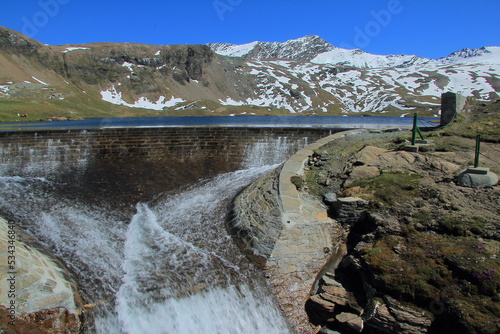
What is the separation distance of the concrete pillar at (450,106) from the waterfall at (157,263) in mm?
13429

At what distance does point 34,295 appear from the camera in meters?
5.96

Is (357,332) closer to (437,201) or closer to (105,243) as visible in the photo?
(437,201)

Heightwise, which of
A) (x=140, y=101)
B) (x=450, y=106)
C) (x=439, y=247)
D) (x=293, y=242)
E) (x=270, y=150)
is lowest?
(x=293, y=242)

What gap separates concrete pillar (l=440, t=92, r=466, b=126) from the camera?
1697 cm

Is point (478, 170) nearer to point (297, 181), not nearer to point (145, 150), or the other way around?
point (297, 181)

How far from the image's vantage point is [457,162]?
33.7 ft

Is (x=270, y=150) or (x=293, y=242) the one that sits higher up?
(x=270, y=150)

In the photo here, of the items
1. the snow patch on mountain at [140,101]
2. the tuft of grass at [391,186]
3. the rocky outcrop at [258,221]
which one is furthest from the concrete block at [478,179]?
the snow patch on mountain at [140,101]

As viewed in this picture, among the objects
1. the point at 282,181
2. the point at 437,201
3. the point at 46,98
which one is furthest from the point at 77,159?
the point at 46,98

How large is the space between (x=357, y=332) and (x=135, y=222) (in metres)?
7.67

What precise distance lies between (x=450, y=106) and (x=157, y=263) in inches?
685

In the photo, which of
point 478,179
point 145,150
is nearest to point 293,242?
point 478,179

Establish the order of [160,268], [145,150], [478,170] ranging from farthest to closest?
[145,150] → [478,170] → [160,268]

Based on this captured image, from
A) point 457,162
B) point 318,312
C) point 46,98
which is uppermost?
point 46,98
